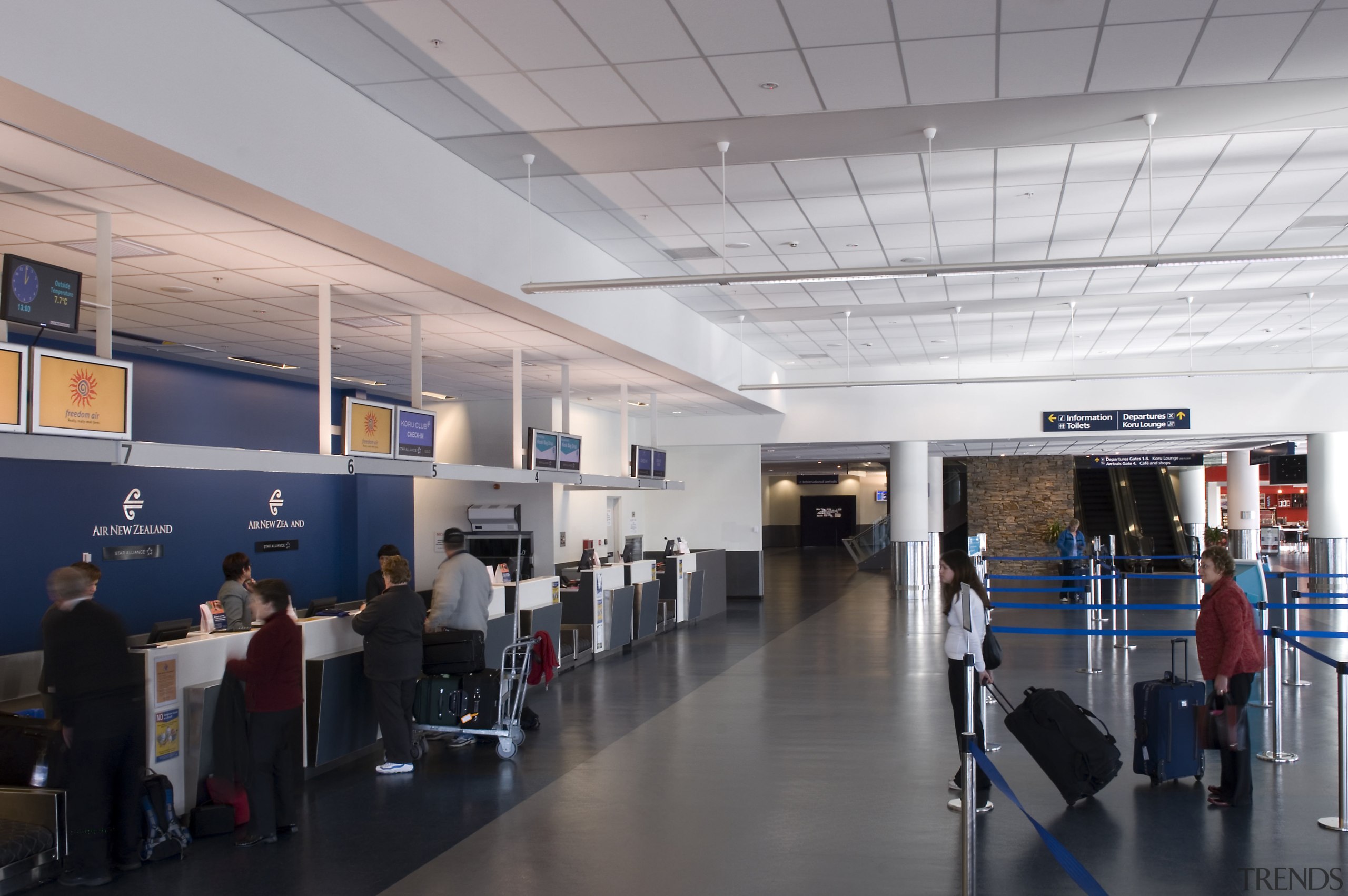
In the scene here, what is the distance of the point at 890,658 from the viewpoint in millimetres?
11484

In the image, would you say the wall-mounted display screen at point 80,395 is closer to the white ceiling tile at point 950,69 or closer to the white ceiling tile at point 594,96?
the white ceiling tile at point 594,96

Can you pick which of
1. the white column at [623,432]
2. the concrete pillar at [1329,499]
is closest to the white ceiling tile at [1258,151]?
the white column at [623,432]

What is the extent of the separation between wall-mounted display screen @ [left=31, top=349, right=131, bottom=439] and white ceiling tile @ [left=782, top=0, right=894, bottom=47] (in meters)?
3.59

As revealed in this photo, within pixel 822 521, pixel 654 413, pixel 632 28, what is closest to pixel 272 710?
pixel 632 28

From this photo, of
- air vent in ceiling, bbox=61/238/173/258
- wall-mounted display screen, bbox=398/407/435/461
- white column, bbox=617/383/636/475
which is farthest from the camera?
white column, bbox=617/383/636/475

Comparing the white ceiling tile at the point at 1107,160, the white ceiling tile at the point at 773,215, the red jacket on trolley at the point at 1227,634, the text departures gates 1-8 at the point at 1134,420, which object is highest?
the white ceiling tile at the point at 1107,160

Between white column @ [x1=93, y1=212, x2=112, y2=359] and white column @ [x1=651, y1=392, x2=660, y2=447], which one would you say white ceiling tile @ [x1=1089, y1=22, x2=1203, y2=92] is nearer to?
white column @ [x1=93, y1=212, x2=112, y2=359]

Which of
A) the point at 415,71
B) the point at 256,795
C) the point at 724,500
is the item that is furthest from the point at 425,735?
the point at 724,500

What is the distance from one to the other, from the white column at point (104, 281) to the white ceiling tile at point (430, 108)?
1.58 meters

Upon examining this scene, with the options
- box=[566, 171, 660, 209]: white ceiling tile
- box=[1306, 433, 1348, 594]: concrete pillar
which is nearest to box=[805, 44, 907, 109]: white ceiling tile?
box=[566, 171, 660, 209]: white ceiling tile

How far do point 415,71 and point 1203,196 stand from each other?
6261 millimetres

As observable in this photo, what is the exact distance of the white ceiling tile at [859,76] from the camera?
529 centimetres

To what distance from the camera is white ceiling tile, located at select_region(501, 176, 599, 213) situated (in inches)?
294

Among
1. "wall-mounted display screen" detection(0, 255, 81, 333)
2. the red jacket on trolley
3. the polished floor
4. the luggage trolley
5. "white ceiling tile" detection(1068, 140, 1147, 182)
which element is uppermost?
"white ceiling tile" detection(1068, 140, 1147, 182)
